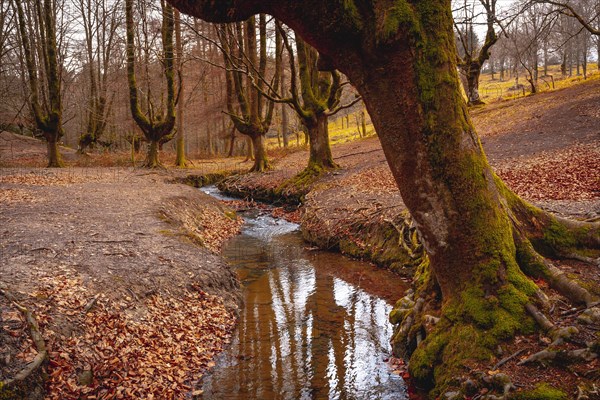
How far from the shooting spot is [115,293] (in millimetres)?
6086

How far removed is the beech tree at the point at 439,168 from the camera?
148 inches

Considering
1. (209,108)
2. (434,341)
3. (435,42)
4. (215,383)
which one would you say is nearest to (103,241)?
(215,383)

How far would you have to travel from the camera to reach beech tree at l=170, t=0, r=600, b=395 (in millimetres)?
3762

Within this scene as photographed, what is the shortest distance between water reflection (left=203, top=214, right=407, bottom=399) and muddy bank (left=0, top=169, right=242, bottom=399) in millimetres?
499

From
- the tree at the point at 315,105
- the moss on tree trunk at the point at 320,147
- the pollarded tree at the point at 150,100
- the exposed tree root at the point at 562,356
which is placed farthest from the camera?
the pollarded tree at the point at 150,100

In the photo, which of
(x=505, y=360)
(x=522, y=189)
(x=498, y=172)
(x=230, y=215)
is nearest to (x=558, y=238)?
(x=505, y=360)

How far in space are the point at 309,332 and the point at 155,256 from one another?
3.61 meters

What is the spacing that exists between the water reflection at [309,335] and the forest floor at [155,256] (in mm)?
513

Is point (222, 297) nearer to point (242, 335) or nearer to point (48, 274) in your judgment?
point (242, 335)

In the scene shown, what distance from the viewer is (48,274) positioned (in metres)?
5.89

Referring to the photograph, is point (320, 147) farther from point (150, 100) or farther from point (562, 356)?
point (562, 356)

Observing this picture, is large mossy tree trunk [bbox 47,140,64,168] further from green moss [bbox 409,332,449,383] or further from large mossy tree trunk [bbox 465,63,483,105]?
large mossy tree trunk [bbox 465,63,483,105]

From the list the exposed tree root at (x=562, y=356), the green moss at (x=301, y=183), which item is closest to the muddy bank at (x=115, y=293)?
the exposed tree root at (x=562, y=356)

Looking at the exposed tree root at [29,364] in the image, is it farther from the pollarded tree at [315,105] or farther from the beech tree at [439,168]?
the pollarded tree at [315,105]
